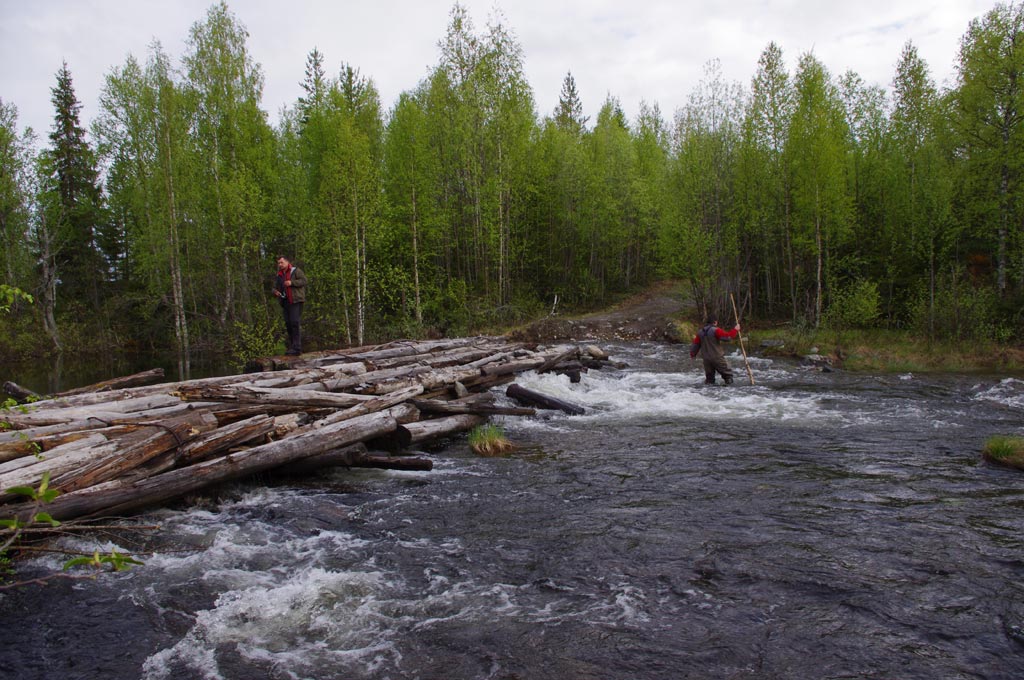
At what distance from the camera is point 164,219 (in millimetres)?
24703

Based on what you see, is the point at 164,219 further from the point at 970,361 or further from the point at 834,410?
the point at 970,361

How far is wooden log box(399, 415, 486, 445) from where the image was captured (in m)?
9.80

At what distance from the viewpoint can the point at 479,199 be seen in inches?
1143

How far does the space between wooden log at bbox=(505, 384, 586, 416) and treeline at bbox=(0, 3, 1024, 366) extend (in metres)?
11.9

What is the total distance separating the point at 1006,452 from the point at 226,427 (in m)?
11.0

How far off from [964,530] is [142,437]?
920 cm

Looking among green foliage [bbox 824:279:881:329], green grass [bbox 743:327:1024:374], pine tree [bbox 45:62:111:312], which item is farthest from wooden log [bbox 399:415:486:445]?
pine tree [bbox 45:62:111:312]

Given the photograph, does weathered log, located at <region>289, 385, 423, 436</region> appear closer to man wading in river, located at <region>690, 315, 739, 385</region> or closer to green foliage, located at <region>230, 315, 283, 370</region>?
man wading in river, located at <region>690, 315, 739, 385</region>

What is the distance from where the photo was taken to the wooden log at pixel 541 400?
40.3 feet

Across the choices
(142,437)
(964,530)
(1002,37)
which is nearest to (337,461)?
(142,437)

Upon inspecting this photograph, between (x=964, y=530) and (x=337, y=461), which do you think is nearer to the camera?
(x=964, y=530)

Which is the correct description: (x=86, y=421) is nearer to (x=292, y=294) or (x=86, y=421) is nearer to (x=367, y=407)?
(x=367, y=407)

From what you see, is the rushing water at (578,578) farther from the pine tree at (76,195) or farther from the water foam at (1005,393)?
the pine tree at (76,195)

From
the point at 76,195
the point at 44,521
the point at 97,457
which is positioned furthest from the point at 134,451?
the point at 76,195
